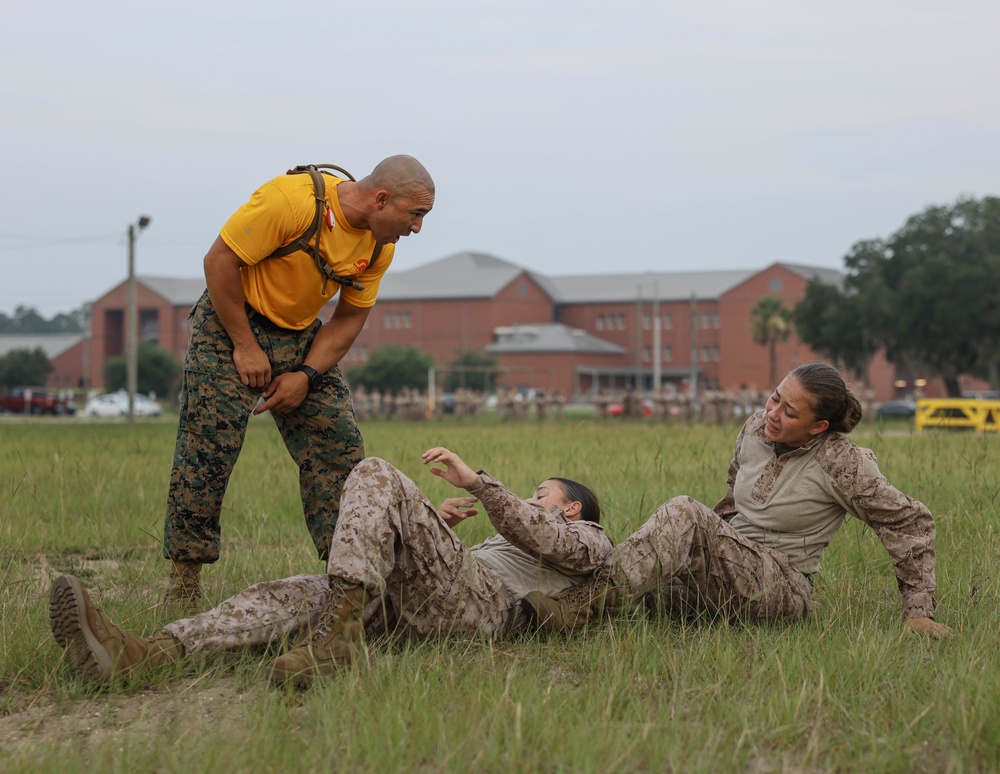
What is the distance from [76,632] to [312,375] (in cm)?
151

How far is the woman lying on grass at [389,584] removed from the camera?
3477mm

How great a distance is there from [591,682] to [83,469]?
21.4ft

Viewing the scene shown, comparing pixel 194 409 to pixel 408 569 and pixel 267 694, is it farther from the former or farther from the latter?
pixel 267 694

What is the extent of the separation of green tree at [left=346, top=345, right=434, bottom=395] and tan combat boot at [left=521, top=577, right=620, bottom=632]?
8192 cm

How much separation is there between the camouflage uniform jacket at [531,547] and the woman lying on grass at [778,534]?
0.19 ft

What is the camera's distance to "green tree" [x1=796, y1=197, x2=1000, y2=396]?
2080 inches

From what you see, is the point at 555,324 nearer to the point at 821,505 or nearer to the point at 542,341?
the point at 542,341

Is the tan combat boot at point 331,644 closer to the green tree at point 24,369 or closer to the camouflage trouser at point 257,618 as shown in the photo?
the camouflage trouser at point 257,618

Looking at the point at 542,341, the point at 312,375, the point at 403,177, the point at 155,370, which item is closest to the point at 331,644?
the point at 312,375

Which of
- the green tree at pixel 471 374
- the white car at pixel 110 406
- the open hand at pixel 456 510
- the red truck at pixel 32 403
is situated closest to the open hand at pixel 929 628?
the open hand at pixel 456 510

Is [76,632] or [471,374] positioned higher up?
[471,374]

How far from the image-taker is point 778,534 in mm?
4480

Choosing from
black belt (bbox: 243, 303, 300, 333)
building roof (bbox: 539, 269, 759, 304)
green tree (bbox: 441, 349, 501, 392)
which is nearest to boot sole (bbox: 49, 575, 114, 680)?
black belt (bbox: 243, 303, 300, 333)

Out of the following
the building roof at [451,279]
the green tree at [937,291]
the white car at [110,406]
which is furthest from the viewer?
the building roof at [451,279]
